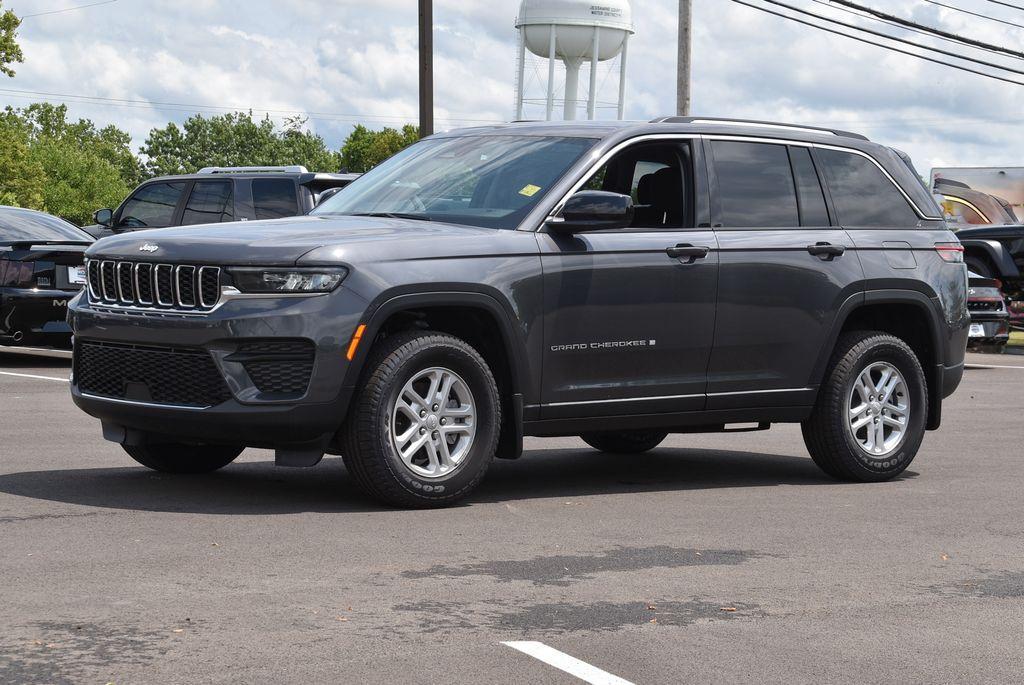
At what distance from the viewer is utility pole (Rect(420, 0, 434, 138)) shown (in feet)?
87.4

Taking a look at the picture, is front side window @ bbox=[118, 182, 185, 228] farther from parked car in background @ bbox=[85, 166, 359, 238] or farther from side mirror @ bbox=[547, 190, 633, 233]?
side mirror @ bbox=[547, 190, 633, 233]

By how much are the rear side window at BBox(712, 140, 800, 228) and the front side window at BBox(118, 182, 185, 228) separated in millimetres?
10195

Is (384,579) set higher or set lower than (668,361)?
lower

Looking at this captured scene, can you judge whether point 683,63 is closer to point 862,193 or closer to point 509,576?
point 862,193

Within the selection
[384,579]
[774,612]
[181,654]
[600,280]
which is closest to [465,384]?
[600,280]

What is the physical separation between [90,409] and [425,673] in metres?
3.69

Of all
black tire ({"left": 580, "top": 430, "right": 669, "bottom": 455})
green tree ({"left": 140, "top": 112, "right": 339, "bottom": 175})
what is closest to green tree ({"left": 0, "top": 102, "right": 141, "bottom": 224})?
green tree ({"left": 140, "top": 112, "right": 339, "bottom": 175})

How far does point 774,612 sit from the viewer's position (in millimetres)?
5898

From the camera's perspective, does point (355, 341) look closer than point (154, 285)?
Yes

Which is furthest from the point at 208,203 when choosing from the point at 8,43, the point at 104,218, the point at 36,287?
the point at 8,43

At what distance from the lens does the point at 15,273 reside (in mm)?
16156

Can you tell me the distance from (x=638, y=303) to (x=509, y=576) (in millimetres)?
2385

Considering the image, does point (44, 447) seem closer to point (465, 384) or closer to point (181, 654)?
point (465, 384)

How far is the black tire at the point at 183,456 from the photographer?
8.74m
